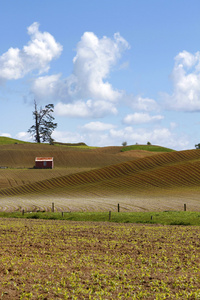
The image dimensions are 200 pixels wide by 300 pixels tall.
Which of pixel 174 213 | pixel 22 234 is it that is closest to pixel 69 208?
pixel 174 213

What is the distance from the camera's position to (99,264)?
57.8ft

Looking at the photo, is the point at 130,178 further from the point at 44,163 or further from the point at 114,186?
the point at 44,163

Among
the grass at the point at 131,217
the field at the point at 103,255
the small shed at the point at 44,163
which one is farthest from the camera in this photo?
the small shed at the point at 44,163

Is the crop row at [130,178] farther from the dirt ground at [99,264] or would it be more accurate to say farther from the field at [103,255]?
the dirt ground at [99,264]

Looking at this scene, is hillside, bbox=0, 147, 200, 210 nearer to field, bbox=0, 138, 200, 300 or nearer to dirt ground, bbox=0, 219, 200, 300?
field, bbox=0, 138, 200, 300

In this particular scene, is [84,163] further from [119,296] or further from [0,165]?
[119,296]

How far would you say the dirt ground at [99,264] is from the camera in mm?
13797

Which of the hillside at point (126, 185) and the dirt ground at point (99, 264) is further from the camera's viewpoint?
the hillside at point (126, 185)

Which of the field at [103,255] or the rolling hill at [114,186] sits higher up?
the rolling hill at [114,186]

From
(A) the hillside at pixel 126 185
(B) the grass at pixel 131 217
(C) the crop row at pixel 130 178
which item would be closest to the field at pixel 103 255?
(B) the grass at pixel 131 217

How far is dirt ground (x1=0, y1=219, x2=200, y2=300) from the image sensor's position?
1380 cm

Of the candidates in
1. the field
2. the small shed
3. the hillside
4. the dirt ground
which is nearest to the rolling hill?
the hillside

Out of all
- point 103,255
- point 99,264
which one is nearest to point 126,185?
point 103,255

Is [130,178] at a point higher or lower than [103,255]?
higher
